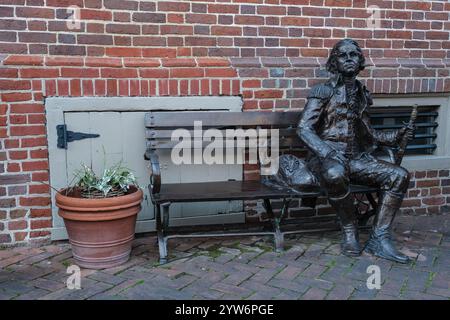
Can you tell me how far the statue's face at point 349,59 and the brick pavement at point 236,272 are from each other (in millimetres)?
1388

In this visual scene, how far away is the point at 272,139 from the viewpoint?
427 cm

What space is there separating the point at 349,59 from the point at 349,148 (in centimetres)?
70

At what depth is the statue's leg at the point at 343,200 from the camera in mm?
3572

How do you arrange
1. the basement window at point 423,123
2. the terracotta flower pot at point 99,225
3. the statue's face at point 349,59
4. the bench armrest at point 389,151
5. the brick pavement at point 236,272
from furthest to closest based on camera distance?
the basement window at point 423,123 → the bench armrest at point 389,151 → the statue's face at point 349,59 → the terracotta flower pot at point 99,225 → the brick pavement at point 236,272

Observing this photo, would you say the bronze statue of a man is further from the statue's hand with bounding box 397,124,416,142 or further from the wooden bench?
the wooden bench

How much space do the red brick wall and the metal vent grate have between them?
9.8 inches

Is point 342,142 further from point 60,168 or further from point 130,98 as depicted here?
point 60,168

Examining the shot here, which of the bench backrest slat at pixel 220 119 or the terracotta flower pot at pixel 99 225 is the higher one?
the bench backrest slat at pixel 220 119

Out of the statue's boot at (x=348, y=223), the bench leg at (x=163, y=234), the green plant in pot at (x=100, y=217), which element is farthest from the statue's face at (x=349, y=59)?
the green plant in pot at (x=100, y=217)

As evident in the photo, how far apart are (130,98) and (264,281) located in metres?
1.84

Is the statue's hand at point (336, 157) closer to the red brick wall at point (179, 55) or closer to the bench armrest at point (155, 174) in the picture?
the red brick wall at point (179, 55)

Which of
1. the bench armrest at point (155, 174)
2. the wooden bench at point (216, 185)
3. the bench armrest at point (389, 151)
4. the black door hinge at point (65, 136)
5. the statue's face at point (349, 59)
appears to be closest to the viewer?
the bench armrest at point (155, 174)

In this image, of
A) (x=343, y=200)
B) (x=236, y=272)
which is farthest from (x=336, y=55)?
(x=236, y=272)

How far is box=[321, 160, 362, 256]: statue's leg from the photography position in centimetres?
357
